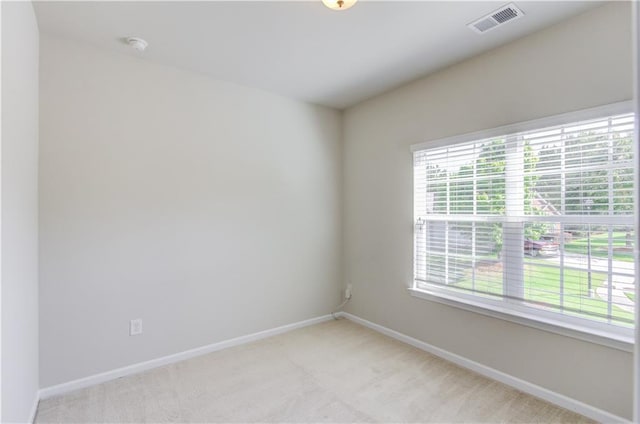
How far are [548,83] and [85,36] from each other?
3203 mm

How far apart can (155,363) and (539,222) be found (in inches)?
123

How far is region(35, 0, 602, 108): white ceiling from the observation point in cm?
193

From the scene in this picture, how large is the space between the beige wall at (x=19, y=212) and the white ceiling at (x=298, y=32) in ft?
1.50

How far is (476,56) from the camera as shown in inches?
98.3

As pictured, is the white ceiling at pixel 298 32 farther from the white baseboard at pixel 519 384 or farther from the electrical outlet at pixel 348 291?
the white baseboard at pixel 519 384

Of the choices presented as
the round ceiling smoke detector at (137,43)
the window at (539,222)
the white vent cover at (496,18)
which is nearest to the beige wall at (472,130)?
the window at (539,222)

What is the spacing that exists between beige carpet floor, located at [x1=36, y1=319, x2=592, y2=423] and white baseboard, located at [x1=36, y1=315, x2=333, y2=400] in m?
0.05

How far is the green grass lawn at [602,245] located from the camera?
1.87 m

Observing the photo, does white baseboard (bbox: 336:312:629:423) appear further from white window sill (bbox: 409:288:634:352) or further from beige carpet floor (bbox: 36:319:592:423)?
white window sill (bbox: 409:288:634:352)

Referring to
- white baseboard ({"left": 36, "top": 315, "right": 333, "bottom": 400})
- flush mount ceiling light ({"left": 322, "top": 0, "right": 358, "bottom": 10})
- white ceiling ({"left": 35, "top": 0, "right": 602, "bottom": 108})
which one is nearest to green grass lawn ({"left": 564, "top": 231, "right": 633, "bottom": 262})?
white ceiling ({"left": 35, "top": 0, "right": 602, "bottom": 108})

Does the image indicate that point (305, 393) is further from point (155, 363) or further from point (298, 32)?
point (298, 32)

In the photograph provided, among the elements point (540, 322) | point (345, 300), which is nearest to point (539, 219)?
point (540, 322)

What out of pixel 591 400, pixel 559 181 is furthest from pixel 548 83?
pixel 591 400

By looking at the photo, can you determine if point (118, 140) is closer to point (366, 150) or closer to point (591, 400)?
point (366, 150)
